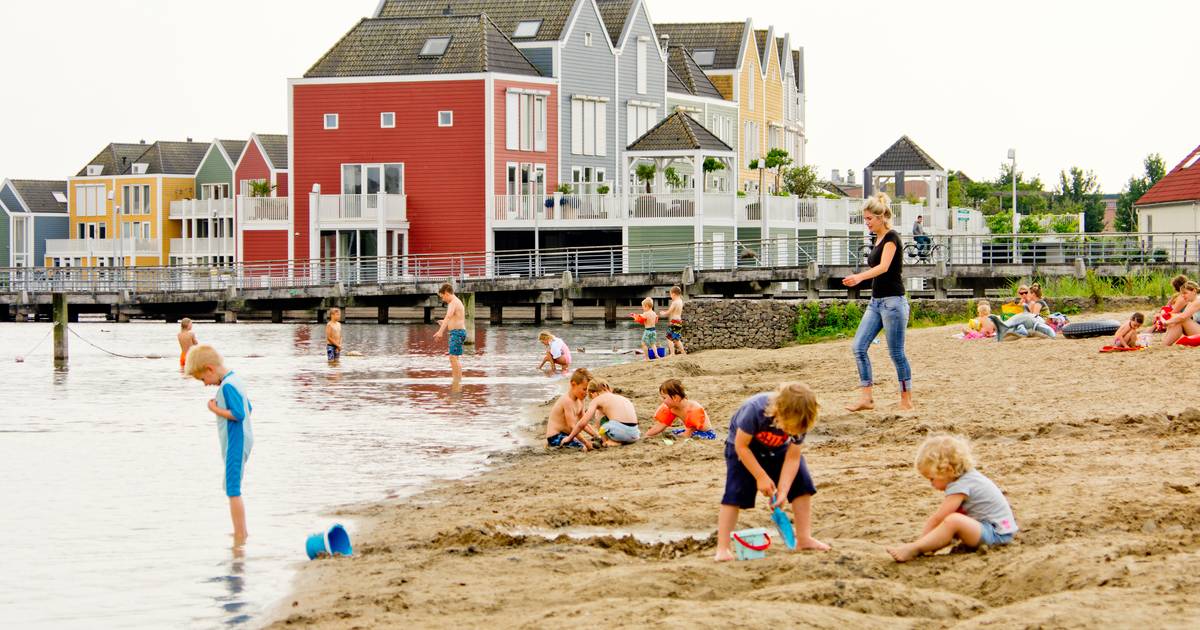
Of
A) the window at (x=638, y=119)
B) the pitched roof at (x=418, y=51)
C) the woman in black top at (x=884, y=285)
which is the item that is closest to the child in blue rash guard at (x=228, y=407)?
the woman in black top at (x=884, y=285)

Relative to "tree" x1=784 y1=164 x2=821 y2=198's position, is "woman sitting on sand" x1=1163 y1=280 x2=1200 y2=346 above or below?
below

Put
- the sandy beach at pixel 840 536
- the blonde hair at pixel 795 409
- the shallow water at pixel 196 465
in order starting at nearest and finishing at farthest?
the sandy beach at pixel 840 536, the blonde hair at pixel 795 409, the shallow water at pixel 196 465

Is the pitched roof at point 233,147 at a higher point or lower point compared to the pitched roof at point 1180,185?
higher

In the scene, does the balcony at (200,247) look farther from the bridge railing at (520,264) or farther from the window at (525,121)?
the window at (525,121)

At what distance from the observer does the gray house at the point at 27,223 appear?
95.4m

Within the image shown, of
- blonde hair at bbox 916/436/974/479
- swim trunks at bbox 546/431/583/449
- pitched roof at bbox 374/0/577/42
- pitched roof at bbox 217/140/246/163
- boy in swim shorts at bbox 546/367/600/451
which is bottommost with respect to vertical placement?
swim trunks at bbox 546/431/583/449

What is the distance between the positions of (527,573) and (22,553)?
4257mm

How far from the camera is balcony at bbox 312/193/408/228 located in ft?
189

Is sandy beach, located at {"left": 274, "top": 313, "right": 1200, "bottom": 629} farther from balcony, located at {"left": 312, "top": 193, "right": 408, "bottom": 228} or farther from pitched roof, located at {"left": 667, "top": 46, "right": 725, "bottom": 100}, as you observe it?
pitched roof, located at {"left": 667, "top": 46, "right": 725, "bottom": 100}

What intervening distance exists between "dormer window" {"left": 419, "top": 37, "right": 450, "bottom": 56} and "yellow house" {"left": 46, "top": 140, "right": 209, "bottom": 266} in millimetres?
33061

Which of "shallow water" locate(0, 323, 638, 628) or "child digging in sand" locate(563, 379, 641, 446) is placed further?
"child digging in sand" locate(563, 379, 641, 446)

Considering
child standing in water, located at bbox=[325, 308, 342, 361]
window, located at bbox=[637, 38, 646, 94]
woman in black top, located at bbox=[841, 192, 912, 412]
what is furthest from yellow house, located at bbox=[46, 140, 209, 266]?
woman in black top, located at bbox=[841, 192, 912, 412]

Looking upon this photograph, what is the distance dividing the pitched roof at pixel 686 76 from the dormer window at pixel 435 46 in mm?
11641

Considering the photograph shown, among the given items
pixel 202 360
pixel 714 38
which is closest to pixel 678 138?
pixel 714 38
